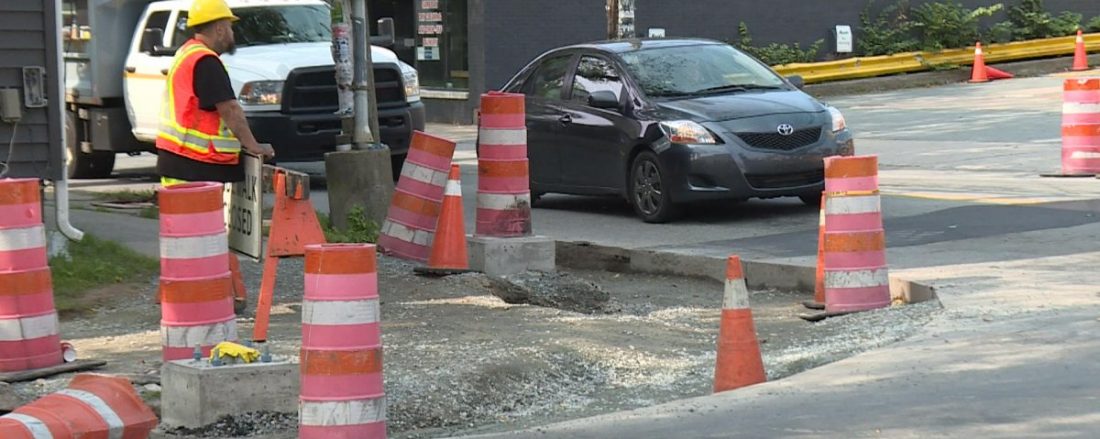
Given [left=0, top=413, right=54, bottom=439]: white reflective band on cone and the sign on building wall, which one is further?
the sign on building wall

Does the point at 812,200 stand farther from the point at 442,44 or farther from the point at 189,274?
the point at 442,44

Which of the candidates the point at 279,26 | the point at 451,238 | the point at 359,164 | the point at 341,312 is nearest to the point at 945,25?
the point at 279,26

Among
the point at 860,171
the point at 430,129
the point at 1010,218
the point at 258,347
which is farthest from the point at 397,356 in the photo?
the point at 430,129

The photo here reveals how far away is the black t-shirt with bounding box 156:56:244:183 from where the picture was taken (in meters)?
9.14

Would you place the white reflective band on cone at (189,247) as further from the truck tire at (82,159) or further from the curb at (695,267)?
the truck tire at (82,159)

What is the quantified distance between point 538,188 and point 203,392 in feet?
28.7

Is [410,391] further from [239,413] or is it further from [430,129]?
[430,129]

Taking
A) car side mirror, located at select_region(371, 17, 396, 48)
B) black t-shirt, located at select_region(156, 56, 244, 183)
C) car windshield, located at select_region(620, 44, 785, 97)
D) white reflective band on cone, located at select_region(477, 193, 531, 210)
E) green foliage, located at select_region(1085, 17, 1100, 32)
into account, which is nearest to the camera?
black t-shirt, located at select_region(156, 56, 244, 183)

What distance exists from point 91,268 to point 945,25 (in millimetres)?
24228

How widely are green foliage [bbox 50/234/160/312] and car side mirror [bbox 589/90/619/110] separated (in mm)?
4481

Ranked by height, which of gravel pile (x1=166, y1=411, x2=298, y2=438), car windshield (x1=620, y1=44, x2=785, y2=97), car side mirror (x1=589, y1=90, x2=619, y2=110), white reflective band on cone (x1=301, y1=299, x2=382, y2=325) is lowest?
gravel pile (x1=166, y1=411, x2=298, y2=438)

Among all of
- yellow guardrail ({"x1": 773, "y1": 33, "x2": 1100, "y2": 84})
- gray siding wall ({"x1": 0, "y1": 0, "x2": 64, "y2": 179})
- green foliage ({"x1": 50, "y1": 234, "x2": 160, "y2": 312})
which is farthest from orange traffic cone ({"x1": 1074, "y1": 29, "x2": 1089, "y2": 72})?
gray siding wall ({"x1": 0, "y1": 0, "x2": 64, "y2": 179})

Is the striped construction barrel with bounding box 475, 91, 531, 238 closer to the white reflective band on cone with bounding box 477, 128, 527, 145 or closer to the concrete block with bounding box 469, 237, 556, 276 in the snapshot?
the white reflective band on cone with bounding box 477, 128, 527, 145

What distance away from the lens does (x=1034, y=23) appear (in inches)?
1332
